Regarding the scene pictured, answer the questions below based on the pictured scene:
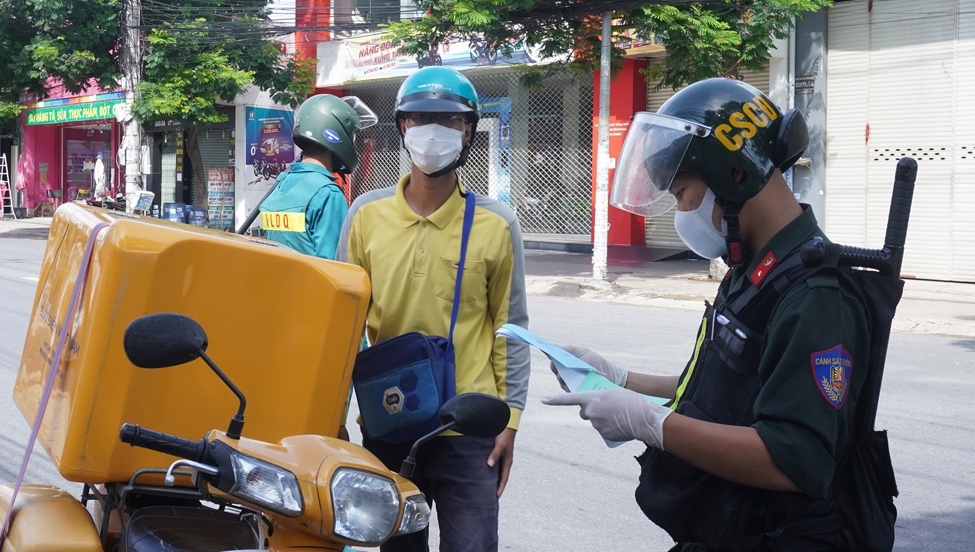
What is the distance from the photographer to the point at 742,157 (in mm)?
2006

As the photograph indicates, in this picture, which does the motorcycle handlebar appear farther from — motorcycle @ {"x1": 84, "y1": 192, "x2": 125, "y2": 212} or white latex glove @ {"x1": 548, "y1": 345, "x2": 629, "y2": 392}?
motorcycle @ {"x1": 84, "y1": 192, "x2": 125, "y2": 212}

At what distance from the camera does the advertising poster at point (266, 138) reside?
2322 centimetres

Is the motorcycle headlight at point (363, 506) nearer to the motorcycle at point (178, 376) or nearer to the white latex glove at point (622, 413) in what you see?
the motorcycle at point (178, 376)

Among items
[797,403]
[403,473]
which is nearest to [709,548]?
[797,403]

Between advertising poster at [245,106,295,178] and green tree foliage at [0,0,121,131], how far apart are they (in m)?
3.53

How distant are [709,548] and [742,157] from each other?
78 centimetres

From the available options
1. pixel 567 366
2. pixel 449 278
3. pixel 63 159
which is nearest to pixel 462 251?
pixel 449 278

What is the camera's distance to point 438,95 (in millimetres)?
2893

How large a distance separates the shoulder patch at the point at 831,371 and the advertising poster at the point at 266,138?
22180 millimetres

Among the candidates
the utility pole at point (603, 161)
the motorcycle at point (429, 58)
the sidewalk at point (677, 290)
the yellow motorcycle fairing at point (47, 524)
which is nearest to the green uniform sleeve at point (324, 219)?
the yellow motorcycle fairing at point (47, 524)

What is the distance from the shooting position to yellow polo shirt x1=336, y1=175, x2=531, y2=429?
2861 mm

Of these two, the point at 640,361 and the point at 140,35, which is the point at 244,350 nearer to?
the point at 640,361

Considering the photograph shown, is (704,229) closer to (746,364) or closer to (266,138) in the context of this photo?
(746,364)

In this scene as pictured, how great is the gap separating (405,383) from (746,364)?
3.48 feet
